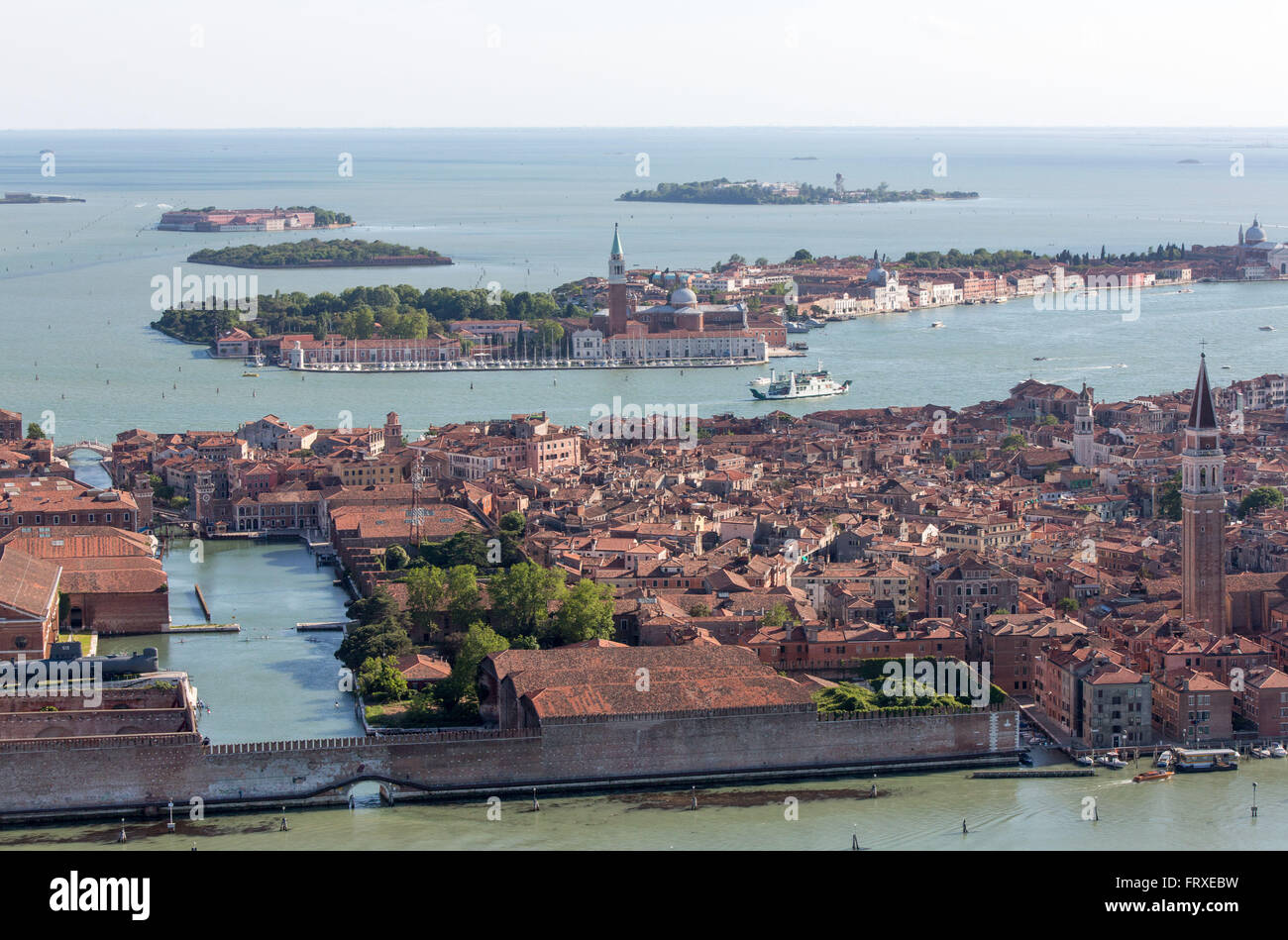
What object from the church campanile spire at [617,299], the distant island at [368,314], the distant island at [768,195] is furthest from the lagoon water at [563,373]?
the church campanile spire at [617,299]

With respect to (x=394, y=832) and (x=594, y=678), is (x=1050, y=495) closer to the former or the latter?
(x=594, y=678)

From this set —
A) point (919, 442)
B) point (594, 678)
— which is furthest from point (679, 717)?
→ point (919, 442)

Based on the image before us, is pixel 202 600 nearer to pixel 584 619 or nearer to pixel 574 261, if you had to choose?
pixel 584 619

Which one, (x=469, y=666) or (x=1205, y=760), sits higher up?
(x=469, y=666)

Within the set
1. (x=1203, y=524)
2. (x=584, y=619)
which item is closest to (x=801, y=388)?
(x=1203, y=524)

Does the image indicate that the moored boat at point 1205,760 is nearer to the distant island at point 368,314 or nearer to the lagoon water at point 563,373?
the lagoon water at point 563,373

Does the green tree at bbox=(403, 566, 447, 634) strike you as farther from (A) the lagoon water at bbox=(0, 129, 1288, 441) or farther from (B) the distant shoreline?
(B) the distant shoreline

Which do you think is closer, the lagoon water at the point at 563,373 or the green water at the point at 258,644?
the lagoon water at the point at 563,373
